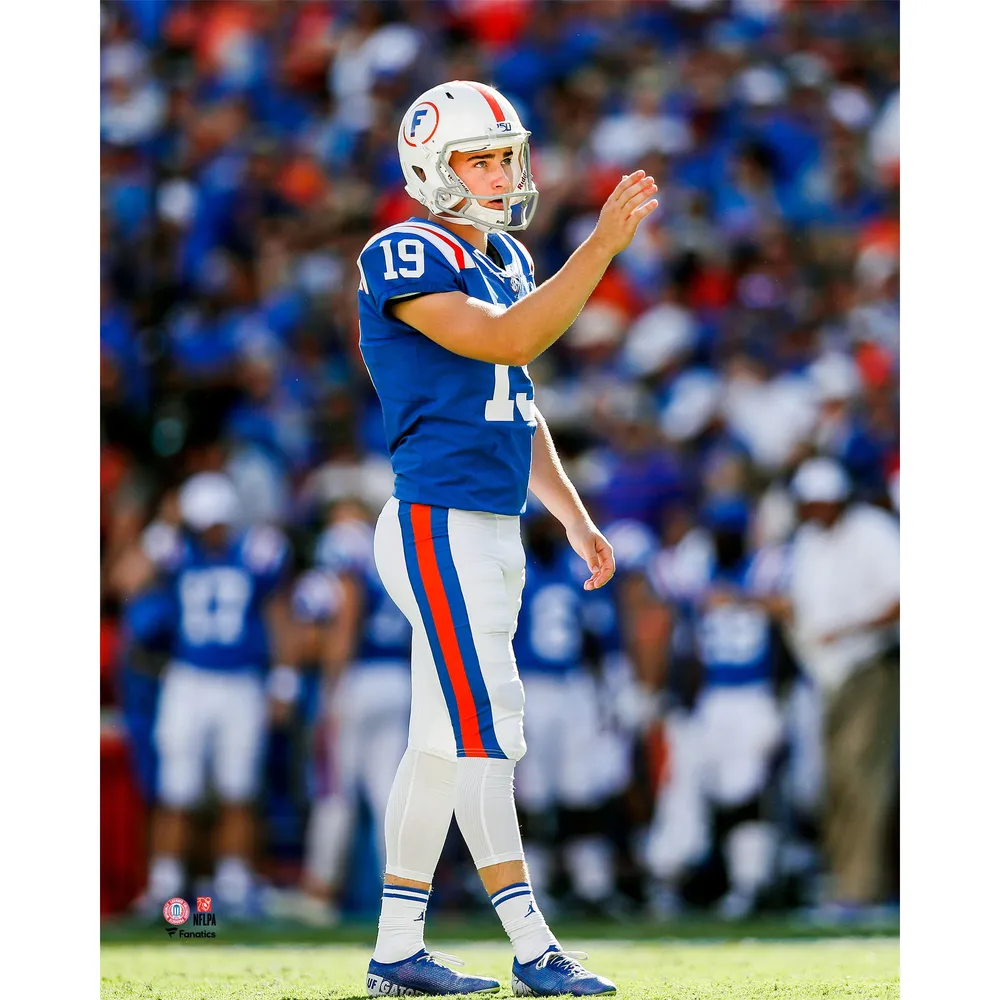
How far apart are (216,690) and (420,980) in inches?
119

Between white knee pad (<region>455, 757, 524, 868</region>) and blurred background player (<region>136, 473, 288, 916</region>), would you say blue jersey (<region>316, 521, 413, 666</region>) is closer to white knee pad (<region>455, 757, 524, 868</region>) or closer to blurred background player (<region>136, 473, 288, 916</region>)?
blurred background player (<region>136, 473, 288, 916</region>)

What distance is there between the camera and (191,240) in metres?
7.31

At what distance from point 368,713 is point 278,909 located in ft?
2.75

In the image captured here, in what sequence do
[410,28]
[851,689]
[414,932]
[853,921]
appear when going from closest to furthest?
1. [414,932]
2. [853,921]
3. [851,689]
4. [410,28]

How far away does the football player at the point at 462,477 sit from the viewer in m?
3.18

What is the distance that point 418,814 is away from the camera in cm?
339

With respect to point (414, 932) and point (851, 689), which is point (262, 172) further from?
point (414, 932)

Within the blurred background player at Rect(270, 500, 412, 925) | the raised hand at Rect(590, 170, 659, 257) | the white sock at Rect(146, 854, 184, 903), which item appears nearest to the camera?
the raised hand at Rect(590, 170, 659, 257)

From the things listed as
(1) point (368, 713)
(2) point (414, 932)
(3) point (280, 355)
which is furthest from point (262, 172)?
(2) point (414, 932)

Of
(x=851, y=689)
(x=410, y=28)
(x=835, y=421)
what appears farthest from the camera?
(x=410, y=28)

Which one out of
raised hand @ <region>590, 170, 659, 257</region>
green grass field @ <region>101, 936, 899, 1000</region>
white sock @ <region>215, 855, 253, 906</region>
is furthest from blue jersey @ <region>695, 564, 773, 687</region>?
raised hand @ <region>590, 170, 659, 257</region>

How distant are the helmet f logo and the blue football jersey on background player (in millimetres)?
3239

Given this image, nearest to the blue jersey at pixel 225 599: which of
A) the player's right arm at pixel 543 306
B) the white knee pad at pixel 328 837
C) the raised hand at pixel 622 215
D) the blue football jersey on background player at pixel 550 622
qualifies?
the white knee pad at pixel 328 837

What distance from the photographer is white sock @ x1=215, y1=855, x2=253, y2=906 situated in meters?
5.86
